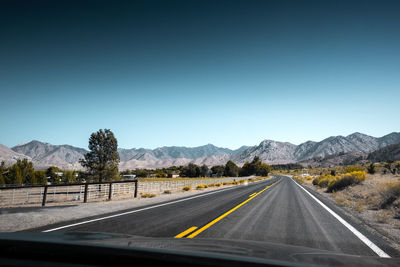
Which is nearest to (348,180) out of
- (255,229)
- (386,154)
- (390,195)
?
(390,195)

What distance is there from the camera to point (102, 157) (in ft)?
→ 206

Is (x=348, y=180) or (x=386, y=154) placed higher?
(x=386, y=154)

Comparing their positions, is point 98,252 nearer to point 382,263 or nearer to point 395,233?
point 382,263

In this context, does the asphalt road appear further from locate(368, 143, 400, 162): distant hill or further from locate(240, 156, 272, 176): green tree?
locate(368, 143, 400, 162): distant hill

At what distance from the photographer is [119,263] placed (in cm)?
200

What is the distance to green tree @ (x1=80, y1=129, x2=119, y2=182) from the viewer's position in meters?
60.4

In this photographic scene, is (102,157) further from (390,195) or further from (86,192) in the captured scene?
(390,195)

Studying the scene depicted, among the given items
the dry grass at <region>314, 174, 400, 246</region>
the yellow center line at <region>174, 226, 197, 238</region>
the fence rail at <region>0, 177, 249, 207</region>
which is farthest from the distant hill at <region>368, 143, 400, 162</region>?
the yellow center line at <region>174, 226, 197, 238</region>

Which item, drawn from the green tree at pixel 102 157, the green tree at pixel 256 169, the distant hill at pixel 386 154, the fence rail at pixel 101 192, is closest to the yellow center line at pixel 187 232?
the fence rail at pixel 101 192

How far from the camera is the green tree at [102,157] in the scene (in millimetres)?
60375

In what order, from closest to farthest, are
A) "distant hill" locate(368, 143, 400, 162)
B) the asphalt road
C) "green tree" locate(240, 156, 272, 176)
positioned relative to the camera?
the asphalt road < "green tree" locate(240, 156, 272, 176) < "distant hill" locate(368, 143, 400, 162)

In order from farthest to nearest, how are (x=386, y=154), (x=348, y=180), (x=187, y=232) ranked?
(x=386, y=154) < (x=348, y=180) < (x=187, y=232)

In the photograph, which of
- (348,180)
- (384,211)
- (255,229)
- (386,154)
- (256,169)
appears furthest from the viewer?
(386,154)

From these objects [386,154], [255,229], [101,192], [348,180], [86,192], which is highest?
[386,154]
